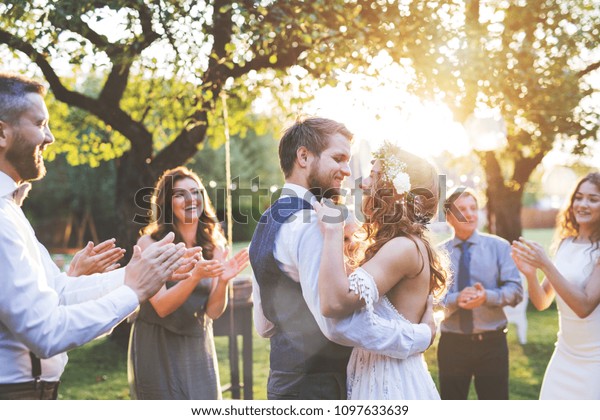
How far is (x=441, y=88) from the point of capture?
5195 mm

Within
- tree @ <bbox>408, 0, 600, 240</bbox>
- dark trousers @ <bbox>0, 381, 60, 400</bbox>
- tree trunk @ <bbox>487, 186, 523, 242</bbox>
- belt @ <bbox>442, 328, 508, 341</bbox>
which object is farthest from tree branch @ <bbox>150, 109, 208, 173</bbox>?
tree trunk @ <bbox>487, 186, 523, 242</bbox>

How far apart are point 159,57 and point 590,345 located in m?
4.43

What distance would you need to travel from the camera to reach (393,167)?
286cm

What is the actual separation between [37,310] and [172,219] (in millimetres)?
1919

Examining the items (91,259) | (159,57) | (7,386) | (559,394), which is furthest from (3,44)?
(559,394)

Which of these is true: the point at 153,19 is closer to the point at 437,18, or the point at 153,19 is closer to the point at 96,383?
the point at 437,18

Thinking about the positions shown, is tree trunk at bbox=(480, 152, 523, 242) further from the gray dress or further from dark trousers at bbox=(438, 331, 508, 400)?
the gray dress

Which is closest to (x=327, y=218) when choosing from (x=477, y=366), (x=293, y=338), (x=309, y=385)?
(x=293, y=338)

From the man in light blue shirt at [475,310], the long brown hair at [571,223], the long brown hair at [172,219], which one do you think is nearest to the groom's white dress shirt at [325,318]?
the long brown hair at [172,219]

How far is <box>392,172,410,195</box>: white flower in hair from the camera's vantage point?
278 centimetres

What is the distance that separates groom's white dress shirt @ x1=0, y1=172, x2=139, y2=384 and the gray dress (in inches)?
57.8

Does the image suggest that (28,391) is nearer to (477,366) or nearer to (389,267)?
(389,267)

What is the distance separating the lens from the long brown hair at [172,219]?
4055 mm
